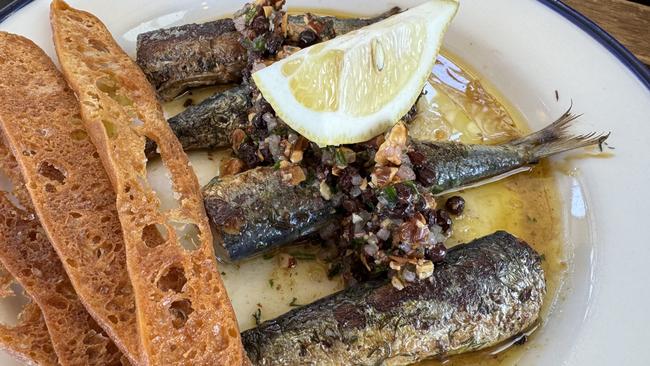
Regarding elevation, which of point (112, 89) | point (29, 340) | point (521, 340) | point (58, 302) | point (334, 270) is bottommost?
point (521, 340)

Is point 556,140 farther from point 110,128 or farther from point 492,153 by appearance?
point 110,128

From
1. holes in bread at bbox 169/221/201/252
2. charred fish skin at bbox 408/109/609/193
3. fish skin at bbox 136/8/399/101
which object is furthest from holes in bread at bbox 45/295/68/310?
charred fish skin at bbox 408/109/609/193

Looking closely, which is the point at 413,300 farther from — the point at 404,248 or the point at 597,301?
the point at 597,301

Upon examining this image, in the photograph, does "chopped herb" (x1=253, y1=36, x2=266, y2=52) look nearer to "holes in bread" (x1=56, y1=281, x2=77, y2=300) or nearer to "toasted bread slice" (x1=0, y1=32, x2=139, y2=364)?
"toasted bread slice" (x1=0, y1=32, x2=139, y2=364)

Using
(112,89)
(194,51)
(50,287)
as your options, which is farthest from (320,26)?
(50,287)

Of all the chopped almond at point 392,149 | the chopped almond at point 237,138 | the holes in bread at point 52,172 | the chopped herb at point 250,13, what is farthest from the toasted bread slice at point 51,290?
the chopped herb at point 250,13

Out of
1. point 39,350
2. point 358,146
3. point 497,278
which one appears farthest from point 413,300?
point 39,350

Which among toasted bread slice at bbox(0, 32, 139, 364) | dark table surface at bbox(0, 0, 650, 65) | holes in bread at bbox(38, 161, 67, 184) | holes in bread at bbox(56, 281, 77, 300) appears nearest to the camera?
toasted bread slice at bbox(0, 32, 139, 364)
